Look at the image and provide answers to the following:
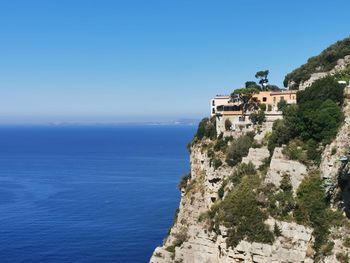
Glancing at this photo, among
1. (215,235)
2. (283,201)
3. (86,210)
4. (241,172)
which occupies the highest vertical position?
(241,172)

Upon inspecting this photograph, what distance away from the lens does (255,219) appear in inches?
1236

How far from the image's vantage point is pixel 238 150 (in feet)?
137

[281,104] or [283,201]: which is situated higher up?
[281,104]

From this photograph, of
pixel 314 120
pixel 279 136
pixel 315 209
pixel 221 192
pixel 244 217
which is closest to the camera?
pixel 315 209

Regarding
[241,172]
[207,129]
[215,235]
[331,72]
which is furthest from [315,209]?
[331,72]

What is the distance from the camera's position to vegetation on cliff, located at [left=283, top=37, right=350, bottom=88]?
6034cm

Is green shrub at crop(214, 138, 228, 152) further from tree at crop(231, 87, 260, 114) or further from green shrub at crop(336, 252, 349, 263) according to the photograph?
green shrub at crop(336, 252, 349, 263)

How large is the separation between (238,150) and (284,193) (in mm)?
9895

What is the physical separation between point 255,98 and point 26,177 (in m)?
94.4

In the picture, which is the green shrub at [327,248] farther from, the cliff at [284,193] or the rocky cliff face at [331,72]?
the rocky cliff face at [331,72]

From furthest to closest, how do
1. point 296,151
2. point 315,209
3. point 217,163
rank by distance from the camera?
point 217,163 < point 296,151 < point 315,209

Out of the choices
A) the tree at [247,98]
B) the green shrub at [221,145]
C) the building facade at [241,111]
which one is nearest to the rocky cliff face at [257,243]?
the green shrub at [221,145]

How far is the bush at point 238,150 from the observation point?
4128 centimetres

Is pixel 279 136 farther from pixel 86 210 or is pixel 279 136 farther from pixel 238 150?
pixel 86 210
